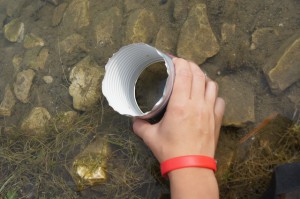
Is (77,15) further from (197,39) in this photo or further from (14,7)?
(197,39)

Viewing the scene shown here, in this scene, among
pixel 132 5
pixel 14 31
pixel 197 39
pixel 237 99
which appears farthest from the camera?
pixel 14 31

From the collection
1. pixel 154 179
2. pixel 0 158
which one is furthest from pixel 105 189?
pixel 0 158

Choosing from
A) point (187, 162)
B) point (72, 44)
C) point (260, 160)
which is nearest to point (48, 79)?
point (72, 44)

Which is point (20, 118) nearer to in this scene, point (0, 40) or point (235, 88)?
point (0, 40)

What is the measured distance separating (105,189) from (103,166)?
114mm

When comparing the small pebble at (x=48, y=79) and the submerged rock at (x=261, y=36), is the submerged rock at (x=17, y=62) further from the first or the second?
the submerged rock at (x=261, y=36)

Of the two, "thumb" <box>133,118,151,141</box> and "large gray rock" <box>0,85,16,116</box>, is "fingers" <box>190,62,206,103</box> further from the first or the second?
"large gray rock" <box>0,85,16,116</box>

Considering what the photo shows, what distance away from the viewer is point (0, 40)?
7.61 feet

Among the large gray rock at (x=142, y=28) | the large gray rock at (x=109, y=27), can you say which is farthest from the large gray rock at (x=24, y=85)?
the large gray rock at (x=142, y=28)

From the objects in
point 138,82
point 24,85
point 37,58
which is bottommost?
point 24,85

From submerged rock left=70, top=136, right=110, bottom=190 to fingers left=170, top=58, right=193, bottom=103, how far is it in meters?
0.60

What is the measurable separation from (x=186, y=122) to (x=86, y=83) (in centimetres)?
79

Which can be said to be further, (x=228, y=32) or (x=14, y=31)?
(x=14, y=31)

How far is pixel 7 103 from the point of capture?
2.07m
